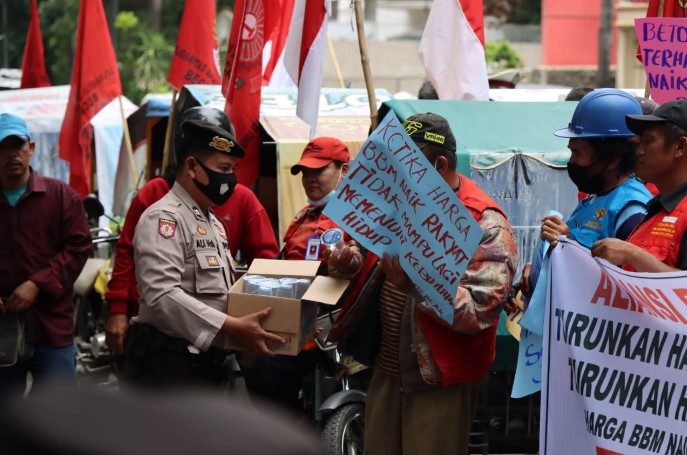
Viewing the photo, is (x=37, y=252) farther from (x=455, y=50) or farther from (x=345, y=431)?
(x=455, y=50)

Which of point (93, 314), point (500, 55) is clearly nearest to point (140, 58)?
point (500, 55)

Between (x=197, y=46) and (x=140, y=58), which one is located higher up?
(x=197, y=46)

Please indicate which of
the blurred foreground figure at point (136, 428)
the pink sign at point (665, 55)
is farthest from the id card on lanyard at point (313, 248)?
the blurred foreground figure at point (136, 428)

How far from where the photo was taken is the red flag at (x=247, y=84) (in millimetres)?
8164

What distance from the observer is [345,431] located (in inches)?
248

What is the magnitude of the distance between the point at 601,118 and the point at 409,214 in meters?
1.01

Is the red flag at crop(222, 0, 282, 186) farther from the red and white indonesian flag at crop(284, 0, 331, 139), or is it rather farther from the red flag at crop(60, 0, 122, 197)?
the red flag at crop(60, 0, 122, 197)

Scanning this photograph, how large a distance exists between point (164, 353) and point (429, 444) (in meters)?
1.23

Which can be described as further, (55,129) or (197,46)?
(55,129)

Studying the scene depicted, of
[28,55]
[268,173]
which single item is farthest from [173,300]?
[28,55]

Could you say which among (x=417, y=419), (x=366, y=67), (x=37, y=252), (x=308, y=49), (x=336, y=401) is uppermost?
(x=308, y=49)

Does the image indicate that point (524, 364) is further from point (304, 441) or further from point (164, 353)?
point (304, 441)

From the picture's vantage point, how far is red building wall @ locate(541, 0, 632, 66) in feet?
130

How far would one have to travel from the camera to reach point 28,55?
17406 mm
